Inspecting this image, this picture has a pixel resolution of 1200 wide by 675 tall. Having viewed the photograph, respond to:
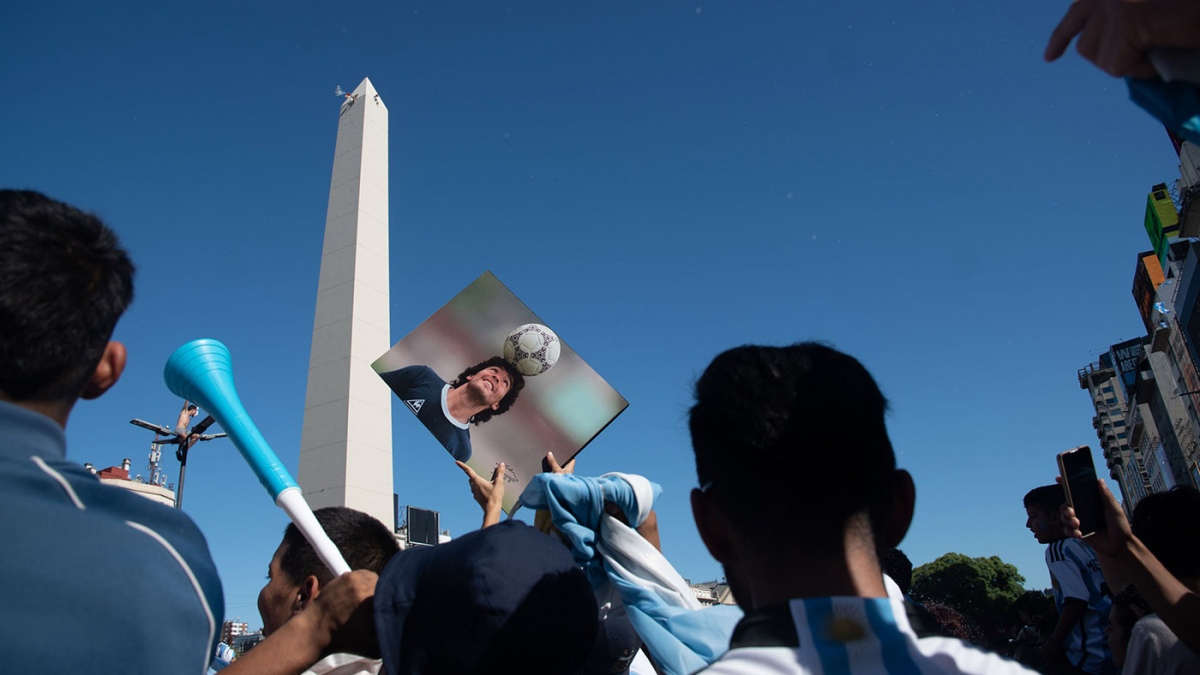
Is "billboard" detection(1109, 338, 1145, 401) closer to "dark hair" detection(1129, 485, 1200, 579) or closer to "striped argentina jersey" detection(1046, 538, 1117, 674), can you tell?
"striped argentina jersey" detection(1046, 538, 1117, 674)

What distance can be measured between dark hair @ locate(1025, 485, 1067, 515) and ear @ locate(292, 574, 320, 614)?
3709 mm

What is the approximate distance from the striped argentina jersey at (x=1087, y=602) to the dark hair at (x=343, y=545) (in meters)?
3.54

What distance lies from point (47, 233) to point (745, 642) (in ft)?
3.68

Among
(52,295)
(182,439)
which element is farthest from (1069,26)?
(182,439)

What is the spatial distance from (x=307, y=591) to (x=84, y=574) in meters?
1.15

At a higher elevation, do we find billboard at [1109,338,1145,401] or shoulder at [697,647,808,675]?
billboard at [1109,338,1145,401]

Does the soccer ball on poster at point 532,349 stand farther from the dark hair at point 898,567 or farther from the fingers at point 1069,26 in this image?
the fingers at point 1069,26

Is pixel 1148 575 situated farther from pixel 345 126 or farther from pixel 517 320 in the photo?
pixel 345 126

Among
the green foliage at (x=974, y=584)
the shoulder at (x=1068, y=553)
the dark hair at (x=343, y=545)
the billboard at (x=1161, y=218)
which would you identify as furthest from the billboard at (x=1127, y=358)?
the dark hair at (x=343, y=545)

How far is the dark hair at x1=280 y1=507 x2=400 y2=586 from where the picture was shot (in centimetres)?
217

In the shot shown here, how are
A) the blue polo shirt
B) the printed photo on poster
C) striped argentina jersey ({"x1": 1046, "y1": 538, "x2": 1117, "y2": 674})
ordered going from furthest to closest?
striped argentina jersey ({"x1": 1046, "y1": 538, "x2": 1117, "y2": 674})
the printed photo on poster
the blue polo shirt

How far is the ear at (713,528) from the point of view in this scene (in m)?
1.28

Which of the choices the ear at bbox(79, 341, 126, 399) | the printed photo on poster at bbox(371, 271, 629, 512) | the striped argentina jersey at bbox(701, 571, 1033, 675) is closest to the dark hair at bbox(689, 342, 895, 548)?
the striped argentina jersey at bbox(701, 571, 1033, 675)

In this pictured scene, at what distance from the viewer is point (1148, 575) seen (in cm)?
200
